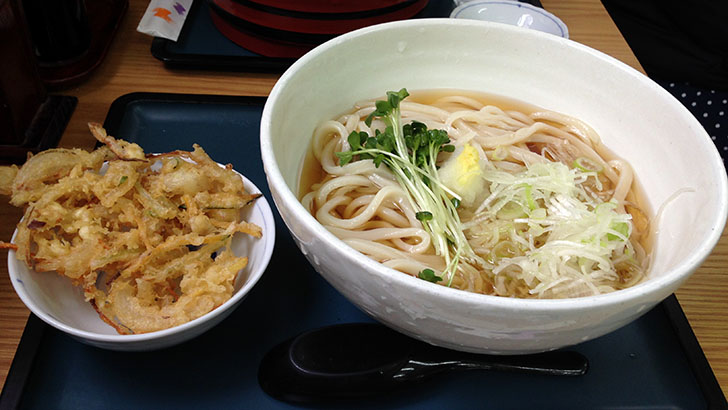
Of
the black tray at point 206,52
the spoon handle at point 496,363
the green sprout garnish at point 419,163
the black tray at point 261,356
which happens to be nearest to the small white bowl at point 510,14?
the black tray at point 206,52

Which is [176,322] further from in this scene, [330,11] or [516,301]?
[330,11]

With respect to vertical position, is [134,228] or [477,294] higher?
[477,294]

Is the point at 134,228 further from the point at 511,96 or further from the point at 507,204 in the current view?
the point at 511,96

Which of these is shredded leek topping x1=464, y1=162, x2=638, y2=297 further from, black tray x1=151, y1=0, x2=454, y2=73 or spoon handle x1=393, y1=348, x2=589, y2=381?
black tray x1=151, y1=0, x2=454, y2=73

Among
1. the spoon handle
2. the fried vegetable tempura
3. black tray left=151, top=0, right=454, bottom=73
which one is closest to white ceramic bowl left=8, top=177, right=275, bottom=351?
the fried vegetable tempura

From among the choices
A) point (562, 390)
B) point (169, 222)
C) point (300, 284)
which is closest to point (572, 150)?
point (562, 390)

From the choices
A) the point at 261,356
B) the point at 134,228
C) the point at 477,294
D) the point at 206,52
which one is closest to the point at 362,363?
the point at 261,356
